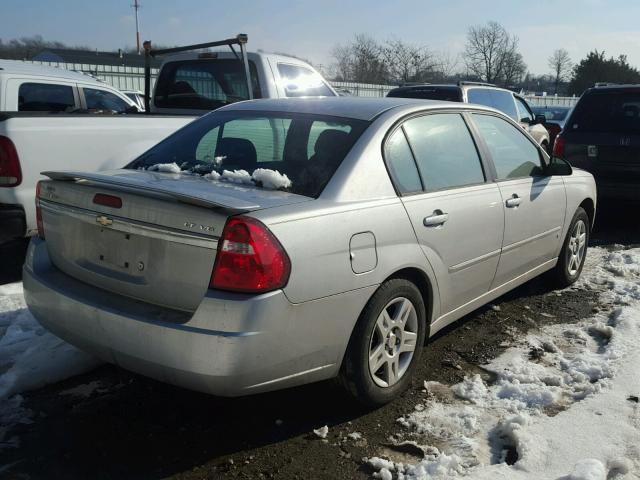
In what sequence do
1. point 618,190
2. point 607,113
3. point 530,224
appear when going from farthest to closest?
point 607,113 → point 618,190 → point 530,224

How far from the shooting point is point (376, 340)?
3.20m

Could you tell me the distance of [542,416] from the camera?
10.5 feet

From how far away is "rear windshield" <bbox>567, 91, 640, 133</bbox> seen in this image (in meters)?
7.86

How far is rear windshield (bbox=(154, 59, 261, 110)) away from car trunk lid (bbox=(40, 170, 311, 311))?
152 inches

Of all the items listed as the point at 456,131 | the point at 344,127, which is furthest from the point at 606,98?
the point at 344,127

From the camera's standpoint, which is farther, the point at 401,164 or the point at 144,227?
the point at 401,164

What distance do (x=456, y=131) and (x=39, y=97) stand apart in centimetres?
510

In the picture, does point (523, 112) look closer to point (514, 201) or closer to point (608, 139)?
point (608, 139)

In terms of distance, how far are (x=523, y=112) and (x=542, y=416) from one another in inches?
404

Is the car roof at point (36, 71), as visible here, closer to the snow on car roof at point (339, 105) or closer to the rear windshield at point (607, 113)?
the snow on car roof at point (339, 105)

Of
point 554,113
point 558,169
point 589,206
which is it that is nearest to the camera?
point 558,169

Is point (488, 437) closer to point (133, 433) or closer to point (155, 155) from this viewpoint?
point (133, 433)

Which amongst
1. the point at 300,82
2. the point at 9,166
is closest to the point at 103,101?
the point at 300,82

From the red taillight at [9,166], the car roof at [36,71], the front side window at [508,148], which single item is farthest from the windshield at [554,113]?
the red taillight at [9,166]
